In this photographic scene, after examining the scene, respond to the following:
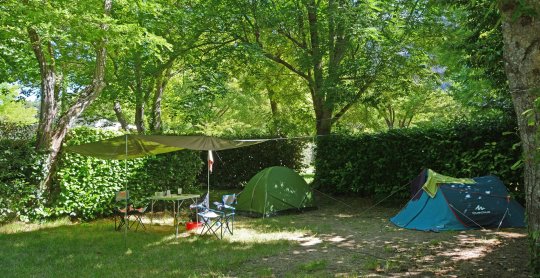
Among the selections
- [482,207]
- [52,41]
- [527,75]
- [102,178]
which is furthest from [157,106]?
[527,75]

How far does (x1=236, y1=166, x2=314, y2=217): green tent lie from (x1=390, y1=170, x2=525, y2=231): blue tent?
3047mm

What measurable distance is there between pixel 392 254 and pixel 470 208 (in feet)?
8.05

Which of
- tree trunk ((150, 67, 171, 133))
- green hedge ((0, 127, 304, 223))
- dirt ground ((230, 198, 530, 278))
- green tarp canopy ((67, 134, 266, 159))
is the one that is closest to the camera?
dirt ground ((230, 198, 530, 278))

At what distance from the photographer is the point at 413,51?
11250 mm

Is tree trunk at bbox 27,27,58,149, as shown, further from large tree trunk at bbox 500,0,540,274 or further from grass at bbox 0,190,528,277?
large tree trunk at bbox 500,0,540,274

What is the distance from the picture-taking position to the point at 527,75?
164 inches

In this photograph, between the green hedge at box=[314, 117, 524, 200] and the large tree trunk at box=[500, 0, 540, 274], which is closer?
the large tree trunk at box=[500, 0, 540, 274]

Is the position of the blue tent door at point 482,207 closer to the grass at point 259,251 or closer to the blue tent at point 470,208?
the blue tent at point 470,208

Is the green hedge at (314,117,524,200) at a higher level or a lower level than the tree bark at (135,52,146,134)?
lower

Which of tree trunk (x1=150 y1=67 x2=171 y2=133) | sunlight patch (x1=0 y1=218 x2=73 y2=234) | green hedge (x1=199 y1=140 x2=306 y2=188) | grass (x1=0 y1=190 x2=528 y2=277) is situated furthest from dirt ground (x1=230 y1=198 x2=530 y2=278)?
tree trunk (x1=150 y1=67 x2=171 y2=133)

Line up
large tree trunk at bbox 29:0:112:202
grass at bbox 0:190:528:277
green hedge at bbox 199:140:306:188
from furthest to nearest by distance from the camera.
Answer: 1. green hedge at bbox 199:140:306:188
2. large tree trunk at bbox 29:0:112:202
3. grass at bbox 0:190:528:277

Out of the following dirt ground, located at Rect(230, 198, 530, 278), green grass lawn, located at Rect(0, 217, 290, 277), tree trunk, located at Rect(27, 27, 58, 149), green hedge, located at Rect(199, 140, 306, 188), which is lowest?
green grass lawn, located at Rect(0, 217, 290, 277)

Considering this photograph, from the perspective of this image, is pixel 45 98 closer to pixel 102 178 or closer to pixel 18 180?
pixel 18 180

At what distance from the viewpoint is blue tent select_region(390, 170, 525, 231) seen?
742 centimetres
